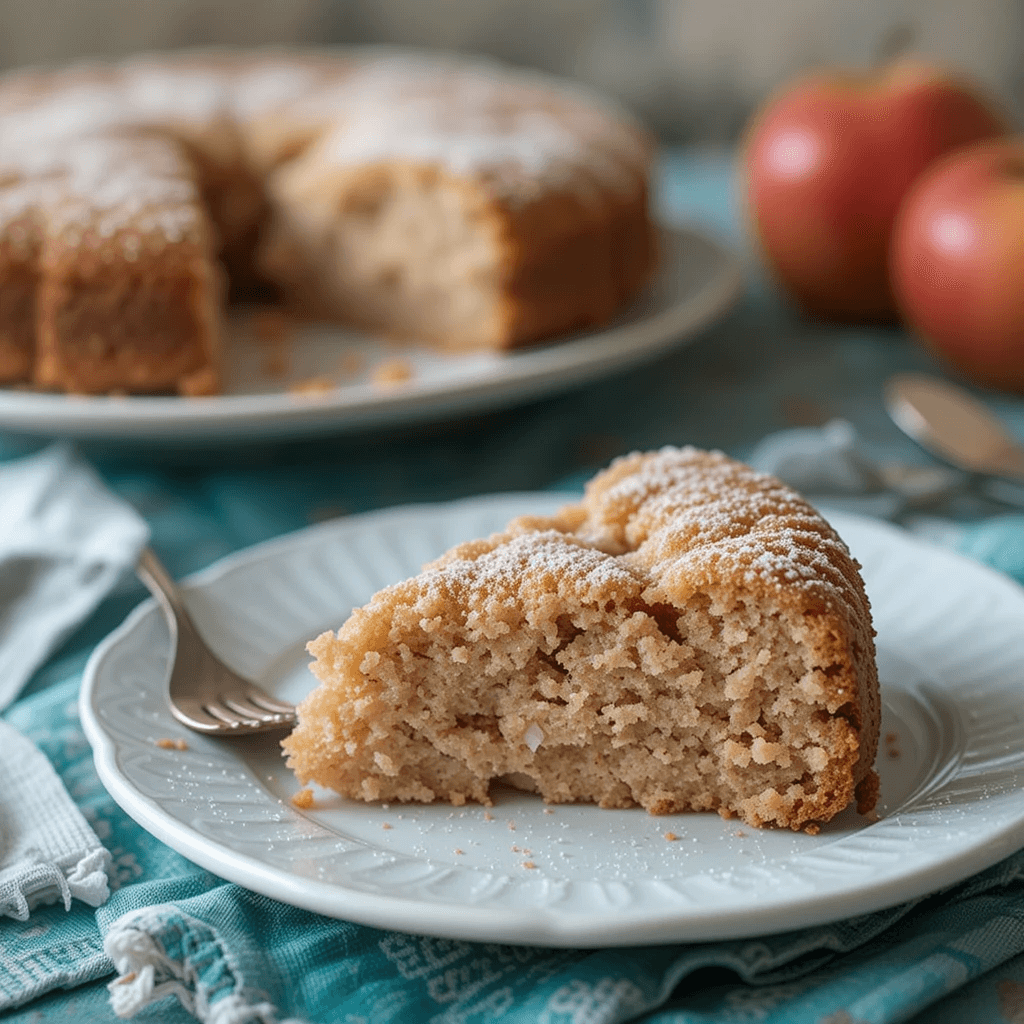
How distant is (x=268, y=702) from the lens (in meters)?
1.89

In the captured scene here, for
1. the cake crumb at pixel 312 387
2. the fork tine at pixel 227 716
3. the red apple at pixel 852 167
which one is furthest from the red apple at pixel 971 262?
the fork tine at pixel 227 716

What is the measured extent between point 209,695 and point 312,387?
1.15m

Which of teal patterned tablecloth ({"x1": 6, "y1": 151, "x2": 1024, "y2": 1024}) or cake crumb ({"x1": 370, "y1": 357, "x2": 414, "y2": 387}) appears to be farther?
cake crumb ({"x1": 370, "y1": 357, "x2": 414, "y2": 387})

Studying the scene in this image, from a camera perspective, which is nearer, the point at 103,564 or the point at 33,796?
the point at 33,796

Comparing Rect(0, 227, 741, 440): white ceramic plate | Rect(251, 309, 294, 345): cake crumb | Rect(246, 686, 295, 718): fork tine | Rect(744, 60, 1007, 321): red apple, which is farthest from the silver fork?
Rect(744, 60, 1007, 321): red apple

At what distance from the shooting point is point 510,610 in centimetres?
170

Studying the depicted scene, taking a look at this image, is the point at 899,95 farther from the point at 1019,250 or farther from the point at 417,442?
the point at 417,442

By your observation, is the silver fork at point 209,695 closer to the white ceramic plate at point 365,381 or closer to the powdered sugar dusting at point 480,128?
the white ceramic plate at point 365,381

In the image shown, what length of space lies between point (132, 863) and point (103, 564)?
2.74 feet

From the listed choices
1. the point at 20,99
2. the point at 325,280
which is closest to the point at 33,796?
the point at 325,280

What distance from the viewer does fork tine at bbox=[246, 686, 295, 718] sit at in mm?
1858

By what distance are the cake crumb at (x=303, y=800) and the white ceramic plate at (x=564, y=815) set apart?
0.02 m

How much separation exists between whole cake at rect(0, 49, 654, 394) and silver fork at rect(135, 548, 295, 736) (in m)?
1.01

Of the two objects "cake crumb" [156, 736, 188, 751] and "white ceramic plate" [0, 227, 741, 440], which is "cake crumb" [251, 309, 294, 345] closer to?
"white ceramic plate" [0, 227, 741, 440]
